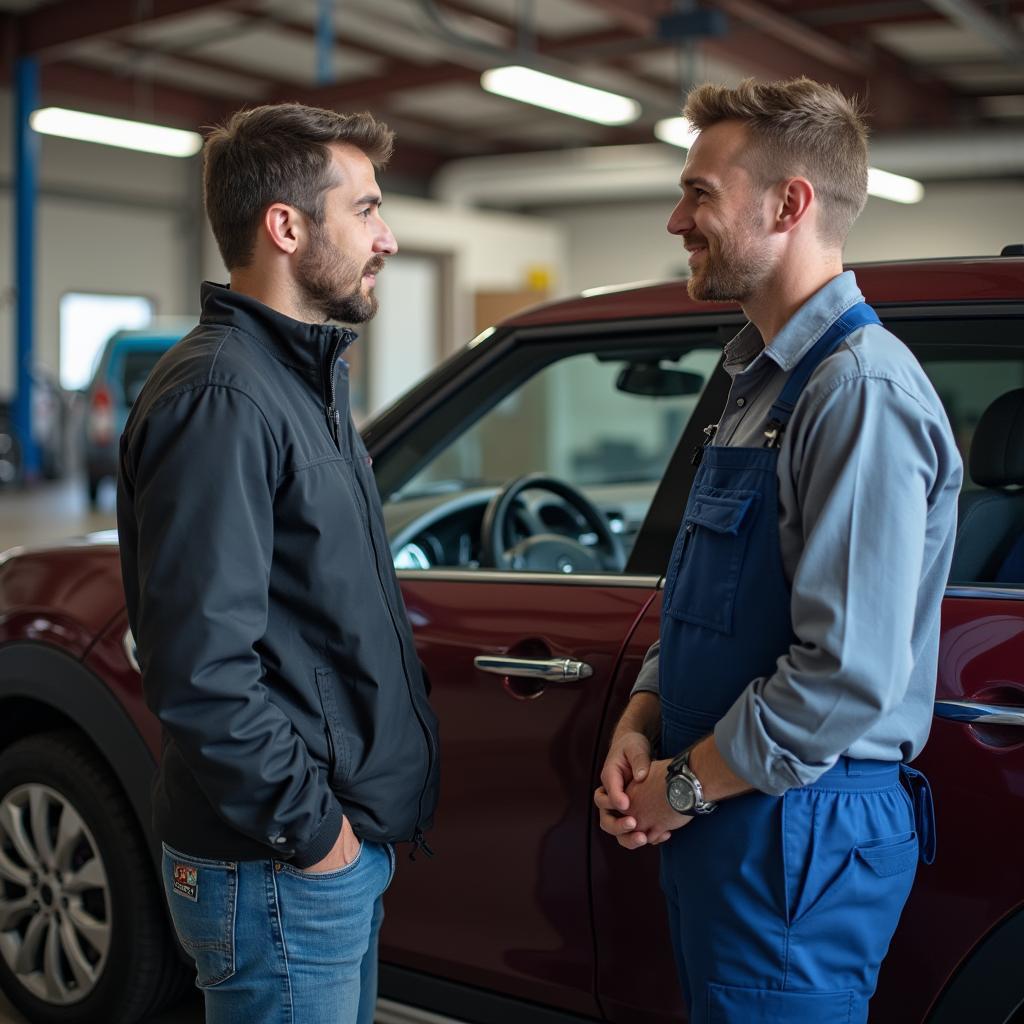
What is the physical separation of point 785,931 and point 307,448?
2.43 ft

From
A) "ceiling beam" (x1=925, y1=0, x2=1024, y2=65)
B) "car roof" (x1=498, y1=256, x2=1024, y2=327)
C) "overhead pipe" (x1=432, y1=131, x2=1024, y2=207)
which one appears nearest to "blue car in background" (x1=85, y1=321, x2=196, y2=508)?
"overhead pipe" (x1=432, y1=131, x2=1024, y2=207)

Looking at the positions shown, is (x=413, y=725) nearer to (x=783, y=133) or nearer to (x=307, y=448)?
(x=307, y=448)

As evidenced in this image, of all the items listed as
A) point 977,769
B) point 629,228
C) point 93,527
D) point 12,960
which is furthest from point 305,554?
point 629,228

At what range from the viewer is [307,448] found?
1.48m

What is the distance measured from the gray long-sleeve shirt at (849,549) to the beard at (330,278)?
22.0 inches

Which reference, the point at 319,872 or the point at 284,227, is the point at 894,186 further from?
the point at 319,872

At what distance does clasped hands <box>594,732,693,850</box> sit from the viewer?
56.7 inches

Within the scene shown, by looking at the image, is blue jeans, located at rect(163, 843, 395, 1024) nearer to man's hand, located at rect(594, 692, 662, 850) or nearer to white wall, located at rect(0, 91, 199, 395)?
man's hand, located at rect(594, 692, 662, 850)

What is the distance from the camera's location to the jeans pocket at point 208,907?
1493mm

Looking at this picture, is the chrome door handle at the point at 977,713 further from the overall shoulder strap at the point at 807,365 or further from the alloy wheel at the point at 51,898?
the alloy wheel at the point at 51,898

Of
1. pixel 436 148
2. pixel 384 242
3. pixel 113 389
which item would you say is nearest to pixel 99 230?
pixel 436 148

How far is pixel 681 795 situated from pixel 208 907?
560 millimetres

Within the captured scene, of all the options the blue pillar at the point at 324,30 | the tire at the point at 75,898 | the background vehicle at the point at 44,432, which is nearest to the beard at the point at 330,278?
the tire at the point at 75,898

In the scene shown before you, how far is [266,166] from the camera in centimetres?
153
